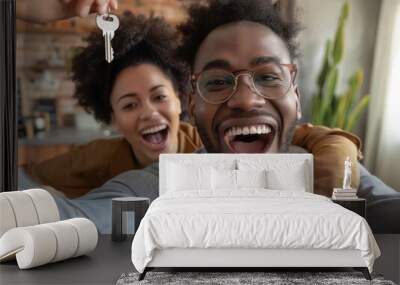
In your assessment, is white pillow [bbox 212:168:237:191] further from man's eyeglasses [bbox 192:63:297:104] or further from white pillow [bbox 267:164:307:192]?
man's eyeglasses [bbox 192:63:297:104]

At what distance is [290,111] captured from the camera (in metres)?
7.05

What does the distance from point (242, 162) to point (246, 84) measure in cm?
81

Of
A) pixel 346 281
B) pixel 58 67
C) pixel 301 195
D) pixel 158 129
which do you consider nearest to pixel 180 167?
pixel 158 129

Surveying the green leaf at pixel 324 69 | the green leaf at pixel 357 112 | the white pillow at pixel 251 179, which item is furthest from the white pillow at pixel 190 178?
the green leaf at pixel 357 112

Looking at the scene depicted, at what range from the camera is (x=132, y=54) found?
23.3ft

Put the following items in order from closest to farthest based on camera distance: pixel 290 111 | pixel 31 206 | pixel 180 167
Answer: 1. pixel 31 206
2. pixel 180 167
3. pixel 290 111

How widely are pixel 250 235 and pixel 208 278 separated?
468 millimetres

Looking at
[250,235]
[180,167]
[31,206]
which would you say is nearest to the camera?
[250,235]

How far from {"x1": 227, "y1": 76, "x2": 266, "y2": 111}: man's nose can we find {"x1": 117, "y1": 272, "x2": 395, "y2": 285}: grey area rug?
2.29 meters

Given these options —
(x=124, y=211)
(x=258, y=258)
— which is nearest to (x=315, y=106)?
(x=124, y=211)

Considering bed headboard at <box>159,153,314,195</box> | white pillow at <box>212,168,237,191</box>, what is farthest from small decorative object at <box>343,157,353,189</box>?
white pillow at <box>212,168,237,191</box>

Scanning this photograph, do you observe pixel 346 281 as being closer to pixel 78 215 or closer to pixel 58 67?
pixel 78 215

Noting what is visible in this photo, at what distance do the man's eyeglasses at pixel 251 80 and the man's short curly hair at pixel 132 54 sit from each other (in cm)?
21

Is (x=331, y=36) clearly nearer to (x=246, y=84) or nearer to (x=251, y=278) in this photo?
(x=246, y=84)
